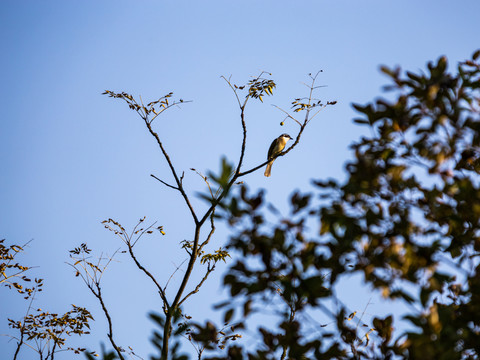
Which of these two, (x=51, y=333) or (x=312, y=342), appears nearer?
(x=312, y=342)

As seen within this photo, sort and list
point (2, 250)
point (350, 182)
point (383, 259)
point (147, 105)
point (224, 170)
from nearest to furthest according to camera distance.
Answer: point (224, 170) < point (383, 259) < point (350, 182) < point (147, 105) < point (2, 250)

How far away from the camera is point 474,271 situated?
2.37 metres

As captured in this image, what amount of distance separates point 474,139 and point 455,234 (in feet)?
1.62

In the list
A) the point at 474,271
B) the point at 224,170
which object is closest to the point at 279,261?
the point at 224,170

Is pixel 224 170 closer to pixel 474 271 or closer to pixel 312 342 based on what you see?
pixel 312 342

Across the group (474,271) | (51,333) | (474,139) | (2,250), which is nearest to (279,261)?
(474,271)

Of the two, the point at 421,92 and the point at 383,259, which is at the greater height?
the point at 421,92

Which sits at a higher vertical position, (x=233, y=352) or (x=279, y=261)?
(x=279, y=261)

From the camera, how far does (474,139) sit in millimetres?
2373

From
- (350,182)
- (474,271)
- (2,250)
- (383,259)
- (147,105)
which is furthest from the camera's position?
(2,250)

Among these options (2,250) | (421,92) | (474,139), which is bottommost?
(474,139)

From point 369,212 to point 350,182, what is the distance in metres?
0.17

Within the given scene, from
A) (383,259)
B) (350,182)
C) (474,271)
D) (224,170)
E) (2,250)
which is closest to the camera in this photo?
(224,170)

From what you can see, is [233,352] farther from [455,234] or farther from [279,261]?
[455,234]
